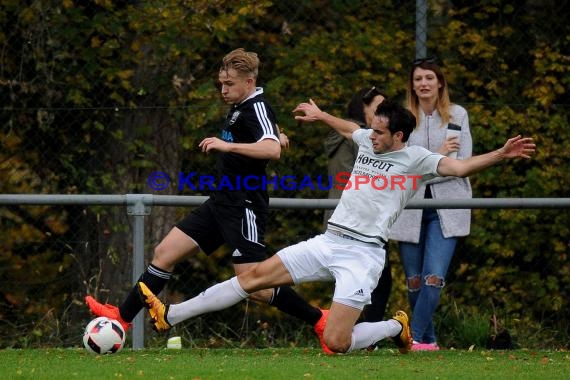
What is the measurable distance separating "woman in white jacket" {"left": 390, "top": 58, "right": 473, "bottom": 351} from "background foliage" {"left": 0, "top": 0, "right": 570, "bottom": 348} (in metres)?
1.22

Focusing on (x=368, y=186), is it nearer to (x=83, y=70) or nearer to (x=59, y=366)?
(x=59, y=366)

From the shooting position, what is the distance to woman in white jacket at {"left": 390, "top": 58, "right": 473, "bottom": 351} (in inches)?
346

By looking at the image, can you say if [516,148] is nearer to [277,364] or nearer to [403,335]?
[403,335]

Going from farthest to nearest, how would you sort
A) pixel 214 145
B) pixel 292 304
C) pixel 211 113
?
1. pixel 211 113
2. pixel 292 304
3. pixel 214 145

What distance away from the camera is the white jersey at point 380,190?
7785mm

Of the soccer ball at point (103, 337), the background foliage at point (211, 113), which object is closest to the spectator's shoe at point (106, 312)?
the soccer ball at point (103, 337)

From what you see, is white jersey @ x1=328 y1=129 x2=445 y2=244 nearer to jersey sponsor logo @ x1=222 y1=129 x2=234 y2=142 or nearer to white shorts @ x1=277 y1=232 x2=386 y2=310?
white shorts @ x1=277 y1=232 x2=386 y2=310

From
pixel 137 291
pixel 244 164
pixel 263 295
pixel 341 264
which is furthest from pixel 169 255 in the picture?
pixel 341 264

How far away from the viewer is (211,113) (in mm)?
10539

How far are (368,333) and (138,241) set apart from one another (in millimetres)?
1959

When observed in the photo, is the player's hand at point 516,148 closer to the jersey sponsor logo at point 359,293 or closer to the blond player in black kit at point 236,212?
the jersey sponsor logo at point 359,293

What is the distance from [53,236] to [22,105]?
114 centimetres

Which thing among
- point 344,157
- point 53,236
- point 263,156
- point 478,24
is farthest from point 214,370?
point 478,24

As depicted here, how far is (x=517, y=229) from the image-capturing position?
10.6 meters
